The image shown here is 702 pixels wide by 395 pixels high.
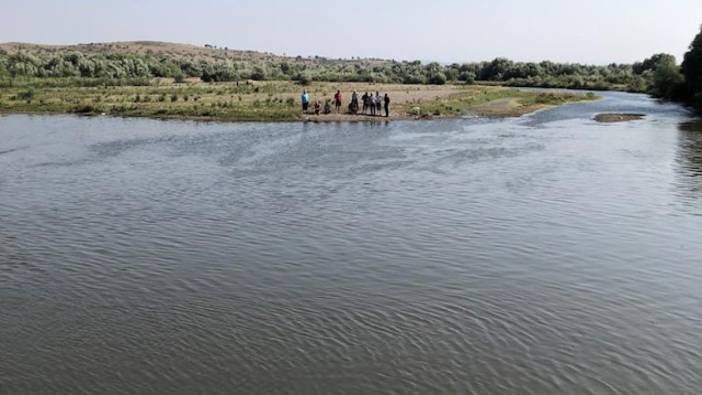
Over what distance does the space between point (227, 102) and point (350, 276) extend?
49151 millimetres

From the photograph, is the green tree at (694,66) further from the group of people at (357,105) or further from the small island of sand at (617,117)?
the group of people at (357,105)

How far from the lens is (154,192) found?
93.0 ft

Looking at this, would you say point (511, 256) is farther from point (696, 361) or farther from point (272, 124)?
point (272, 124)

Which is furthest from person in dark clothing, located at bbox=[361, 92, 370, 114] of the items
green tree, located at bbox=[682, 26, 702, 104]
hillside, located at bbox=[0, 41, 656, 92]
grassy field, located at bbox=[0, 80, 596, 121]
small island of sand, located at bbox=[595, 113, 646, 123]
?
hillside, located at bbox=[0, 41, 656, 92]

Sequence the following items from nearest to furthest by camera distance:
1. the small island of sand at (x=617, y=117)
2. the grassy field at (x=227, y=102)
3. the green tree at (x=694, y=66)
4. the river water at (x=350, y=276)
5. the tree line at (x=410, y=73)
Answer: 1. the river water at (x=350, y=276)
2. the grassy field at (x=227, y=102)
3. the small island of sand at (x=617, y=117)
4. the green tree at (x=694, y=66)
5. the tree line at (x=410, y=73)

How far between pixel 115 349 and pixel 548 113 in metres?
59.3

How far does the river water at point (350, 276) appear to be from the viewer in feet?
41.8

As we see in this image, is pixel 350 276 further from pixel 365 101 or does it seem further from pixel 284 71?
pixel 284 71

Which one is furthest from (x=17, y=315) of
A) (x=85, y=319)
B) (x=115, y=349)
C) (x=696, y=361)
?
(x=696, y=361)

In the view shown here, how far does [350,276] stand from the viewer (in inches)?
699

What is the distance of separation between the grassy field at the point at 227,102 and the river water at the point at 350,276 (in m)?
22.3

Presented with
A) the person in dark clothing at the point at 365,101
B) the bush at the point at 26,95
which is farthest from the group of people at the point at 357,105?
the bush at the point at 26,95

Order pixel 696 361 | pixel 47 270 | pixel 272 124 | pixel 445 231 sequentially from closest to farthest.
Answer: pixel 696 361 → pixel 47 270 → pixel 445 231 → pixel 272 124

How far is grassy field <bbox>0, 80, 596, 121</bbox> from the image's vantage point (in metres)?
58.1
